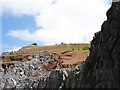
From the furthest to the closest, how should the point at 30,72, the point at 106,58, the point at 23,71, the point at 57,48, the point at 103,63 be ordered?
1. the point at 57,48
2. the point at 23,71
3. the point at 30,72
4. the point at 103,63
5. the point at 106,58

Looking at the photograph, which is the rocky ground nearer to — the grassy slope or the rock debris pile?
the rock debris pile

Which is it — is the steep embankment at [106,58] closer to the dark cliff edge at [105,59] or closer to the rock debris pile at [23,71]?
the dark cliff edge at [105,59]

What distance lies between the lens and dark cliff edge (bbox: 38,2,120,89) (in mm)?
15829

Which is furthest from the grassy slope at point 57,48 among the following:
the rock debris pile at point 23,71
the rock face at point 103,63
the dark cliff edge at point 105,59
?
the dark cliff edge at point 105,59

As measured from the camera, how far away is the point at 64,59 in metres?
40.6

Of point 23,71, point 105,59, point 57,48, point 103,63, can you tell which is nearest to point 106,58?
point 105,59

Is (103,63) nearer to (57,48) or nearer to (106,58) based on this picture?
(106,58)

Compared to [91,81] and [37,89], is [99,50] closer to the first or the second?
[91,81]

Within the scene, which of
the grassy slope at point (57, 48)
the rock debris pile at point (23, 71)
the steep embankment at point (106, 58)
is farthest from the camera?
the grassy slope at point (57, 48)

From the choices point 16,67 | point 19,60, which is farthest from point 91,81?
point 19,60

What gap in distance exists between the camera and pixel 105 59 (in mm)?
16859

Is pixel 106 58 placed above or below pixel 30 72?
above

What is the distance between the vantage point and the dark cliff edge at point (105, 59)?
15829 millimetres

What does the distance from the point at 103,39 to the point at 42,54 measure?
2392 cm
